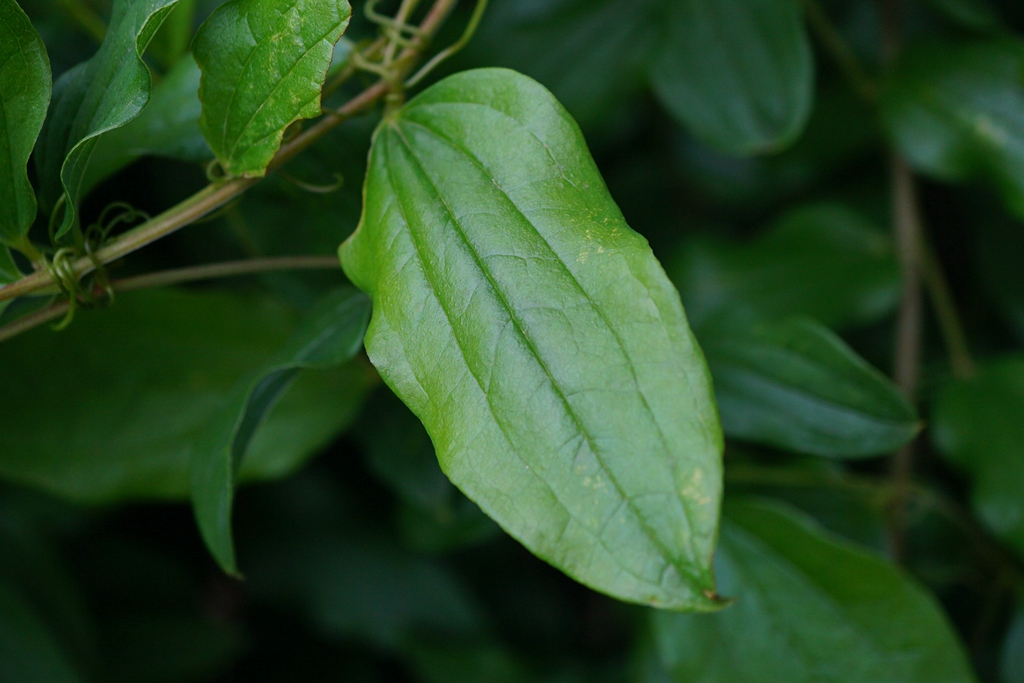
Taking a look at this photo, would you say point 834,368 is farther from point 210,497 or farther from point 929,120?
point 210,497

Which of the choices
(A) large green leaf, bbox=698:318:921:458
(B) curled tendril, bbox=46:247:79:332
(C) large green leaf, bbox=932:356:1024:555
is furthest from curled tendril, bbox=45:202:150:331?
(C) large green leaf, bbox=932:356:1024:555

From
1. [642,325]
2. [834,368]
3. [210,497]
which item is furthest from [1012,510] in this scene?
[210,497]

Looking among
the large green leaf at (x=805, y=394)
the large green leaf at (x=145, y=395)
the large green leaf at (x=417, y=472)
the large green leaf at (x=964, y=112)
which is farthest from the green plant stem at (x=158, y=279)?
the large green leaf at (x=964, y=112)

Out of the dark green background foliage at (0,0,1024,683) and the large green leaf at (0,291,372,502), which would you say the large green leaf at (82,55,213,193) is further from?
the large green leaf at (0,291,372,502)

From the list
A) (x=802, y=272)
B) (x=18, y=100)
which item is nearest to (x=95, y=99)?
(x=18, y=100)

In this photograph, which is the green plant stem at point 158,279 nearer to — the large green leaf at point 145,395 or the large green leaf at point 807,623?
the large green leaf at point 145,395

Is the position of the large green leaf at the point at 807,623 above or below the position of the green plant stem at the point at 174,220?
below
